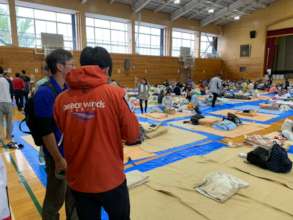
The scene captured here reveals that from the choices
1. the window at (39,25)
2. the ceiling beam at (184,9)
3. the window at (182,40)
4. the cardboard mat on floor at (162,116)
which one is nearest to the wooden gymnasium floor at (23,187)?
the cardboard mat on floor at (162,116)

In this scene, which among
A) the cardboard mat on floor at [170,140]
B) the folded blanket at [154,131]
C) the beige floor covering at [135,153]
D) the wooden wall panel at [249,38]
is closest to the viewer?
the beige floor covering at [135,153]

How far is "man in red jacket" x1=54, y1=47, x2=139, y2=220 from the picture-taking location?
111 centimetres

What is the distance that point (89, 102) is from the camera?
3.61 feet

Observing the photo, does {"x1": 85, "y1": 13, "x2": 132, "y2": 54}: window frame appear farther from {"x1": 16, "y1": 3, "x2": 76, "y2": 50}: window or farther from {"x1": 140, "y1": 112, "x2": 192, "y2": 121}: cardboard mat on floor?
{"x1": 140, "y1": 112, "x2": 192, "y2": 121}: cardboard mat on floor

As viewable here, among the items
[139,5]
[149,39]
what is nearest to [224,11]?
[149,39]

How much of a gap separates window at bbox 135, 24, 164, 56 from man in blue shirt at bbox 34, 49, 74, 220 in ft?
51.5

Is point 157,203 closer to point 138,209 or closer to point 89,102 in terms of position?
point 138,209

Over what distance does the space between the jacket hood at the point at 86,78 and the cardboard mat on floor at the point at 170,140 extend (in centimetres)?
339

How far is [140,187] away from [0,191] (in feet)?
6.88

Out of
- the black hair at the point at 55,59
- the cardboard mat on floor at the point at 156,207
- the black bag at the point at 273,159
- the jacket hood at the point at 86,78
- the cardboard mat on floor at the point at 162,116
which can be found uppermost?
the black hair at the point at 55,59

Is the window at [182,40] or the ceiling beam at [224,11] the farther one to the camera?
the window at [182,40]

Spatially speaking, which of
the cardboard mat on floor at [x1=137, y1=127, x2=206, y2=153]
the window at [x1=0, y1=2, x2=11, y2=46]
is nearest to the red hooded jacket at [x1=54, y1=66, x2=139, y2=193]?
the cardboard mat on floor at [x1=137, y1=127, x2=206, y2=153]

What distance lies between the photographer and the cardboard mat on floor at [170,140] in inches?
180

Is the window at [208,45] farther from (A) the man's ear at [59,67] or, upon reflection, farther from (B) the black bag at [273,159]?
(A) the man's ear at [59,67]
